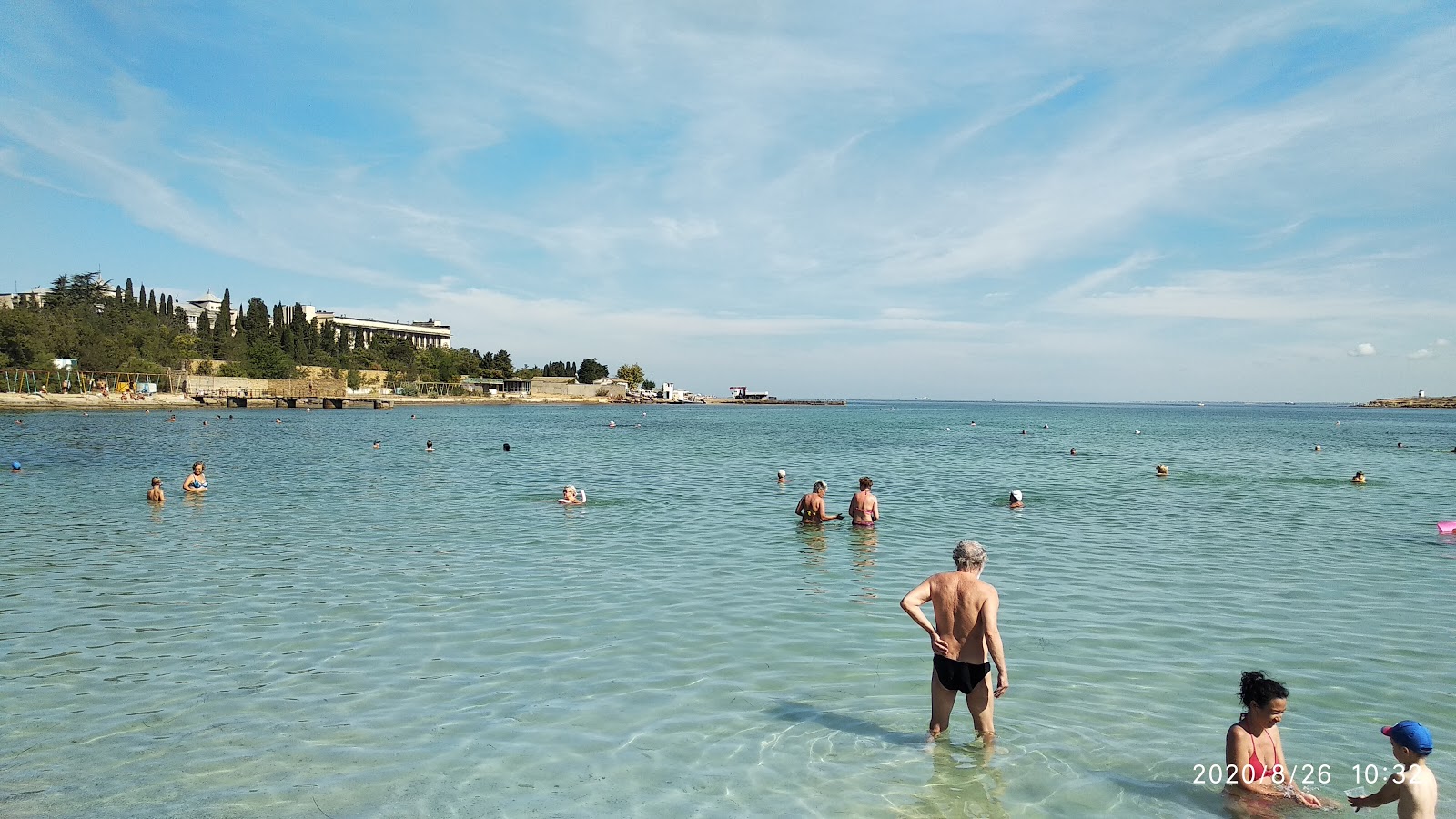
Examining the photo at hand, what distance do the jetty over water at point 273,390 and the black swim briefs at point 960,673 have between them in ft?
415

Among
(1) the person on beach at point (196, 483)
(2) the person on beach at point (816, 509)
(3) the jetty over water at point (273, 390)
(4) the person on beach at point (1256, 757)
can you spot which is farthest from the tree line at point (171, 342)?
(4) the person on beach at point (1256, 757)

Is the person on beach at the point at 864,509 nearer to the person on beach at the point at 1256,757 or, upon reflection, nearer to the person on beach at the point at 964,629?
the person on beach at the point at 964,629

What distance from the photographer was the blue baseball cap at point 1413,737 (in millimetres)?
5625

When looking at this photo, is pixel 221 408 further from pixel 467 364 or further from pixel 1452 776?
pixel 1452 776

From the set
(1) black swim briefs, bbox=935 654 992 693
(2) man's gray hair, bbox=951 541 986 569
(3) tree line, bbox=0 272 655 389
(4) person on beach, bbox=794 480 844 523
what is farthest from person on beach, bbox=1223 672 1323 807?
(3) tree line, bbox=0 272 655 389

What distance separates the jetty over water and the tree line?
18.3ft

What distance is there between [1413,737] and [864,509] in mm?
15500

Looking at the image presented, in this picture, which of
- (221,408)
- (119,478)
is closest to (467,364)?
(221,408)

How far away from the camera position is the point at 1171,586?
14859 millimetres

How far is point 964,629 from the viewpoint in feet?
24.8

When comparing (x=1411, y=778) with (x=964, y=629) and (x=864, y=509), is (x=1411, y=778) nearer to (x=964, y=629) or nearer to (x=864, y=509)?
A: (x=964, y=629)

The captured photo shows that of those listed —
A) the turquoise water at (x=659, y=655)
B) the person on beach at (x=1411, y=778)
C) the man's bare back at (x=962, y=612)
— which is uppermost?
the man's bare back at (x=962, y=612)

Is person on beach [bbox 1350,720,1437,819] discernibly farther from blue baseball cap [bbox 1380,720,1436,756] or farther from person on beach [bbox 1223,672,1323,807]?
person on beach [bbox 1223,672,1323,807]

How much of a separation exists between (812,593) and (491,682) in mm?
6130
